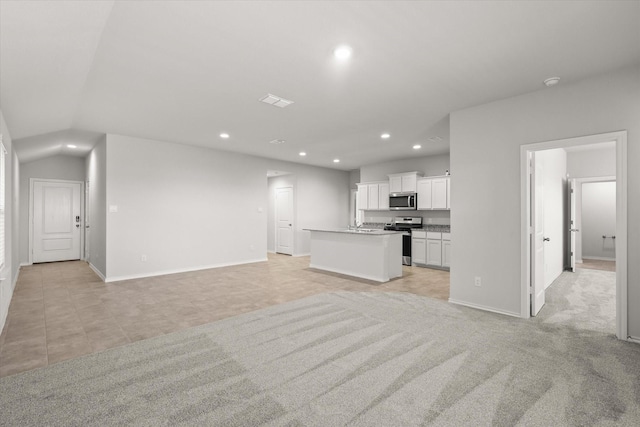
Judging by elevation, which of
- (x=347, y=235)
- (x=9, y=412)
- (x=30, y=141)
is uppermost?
(x=30, y=141)

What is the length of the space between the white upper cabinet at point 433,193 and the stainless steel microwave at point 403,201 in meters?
0.13

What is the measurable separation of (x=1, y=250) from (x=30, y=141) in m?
2.85

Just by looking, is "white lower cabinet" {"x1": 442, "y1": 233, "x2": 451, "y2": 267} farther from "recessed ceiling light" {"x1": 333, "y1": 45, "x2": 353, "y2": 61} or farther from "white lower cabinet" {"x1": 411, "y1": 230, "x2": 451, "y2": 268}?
"recessed ceiling light" {"x1": 333, "y1": 45, "x2": 353, "y2": 61}

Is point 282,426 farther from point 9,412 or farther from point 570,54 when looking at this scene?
point 570,54

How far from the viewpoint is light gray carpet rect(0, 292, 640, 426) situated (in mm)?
1872

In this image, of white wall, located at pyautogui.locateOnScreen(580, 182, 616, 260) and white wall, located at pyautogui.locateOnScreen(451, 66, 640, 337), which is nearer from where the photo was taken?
white wall, located at pyautogui.locateOnScreen(451, 66, 640, 337)

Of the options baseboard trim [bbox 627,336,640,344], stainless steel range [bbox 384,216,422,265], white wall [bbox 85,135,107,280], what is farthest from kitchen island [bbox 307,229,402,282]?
white wall [bbox 85,135,107,280]

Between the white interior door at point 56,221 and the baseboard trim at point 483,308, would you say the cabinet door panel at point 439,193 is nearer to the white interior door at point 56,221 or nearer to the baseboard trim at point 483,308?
the baseboard trim at point 483,308

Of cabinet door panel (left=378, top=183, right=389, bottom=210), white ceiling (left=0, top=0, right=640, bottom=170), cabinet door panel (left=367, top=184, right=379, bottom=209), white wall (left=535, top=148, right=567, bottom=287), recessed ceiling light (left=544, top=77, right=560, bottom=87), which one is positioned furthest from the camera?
cabinet door panel (left=367, top=184, right=379, bottom=209)

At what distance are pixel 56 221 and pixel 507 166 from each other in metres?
9.88

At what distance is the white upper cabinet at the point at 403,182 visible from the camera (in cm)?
756

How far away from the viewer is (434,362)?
2.52 metres

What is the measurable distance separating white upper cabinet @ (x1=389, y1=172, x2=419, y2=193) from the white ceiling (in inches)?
118

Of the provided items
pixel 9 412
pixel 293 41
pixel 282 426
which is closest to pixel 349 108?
pixel 293 41
